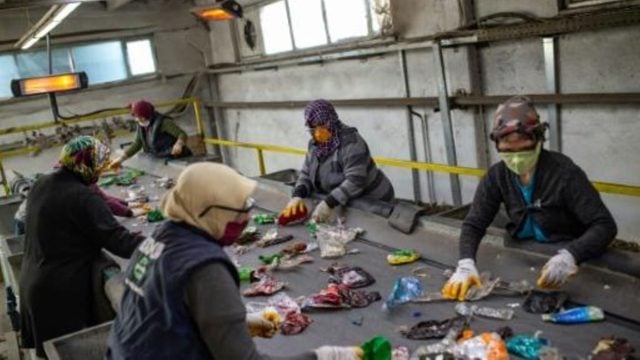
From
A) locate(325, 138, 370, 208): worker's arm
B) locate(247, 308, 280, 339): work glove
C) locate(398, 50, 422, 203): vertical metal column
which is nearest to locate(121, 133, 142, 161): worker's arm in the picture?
locate(398, 50, 422, 203): vertical metal column

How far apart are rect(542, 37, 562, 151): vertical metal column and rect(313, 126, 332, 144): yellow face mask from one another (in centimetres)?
228

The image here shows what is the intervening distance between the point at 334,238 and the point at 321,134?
0.94 metres

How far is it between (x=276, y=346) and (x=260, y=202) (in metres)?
2.71

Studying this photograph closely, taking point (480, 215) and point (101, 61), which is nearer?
point (480, 215)

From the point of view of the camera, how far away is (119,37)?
1126cm

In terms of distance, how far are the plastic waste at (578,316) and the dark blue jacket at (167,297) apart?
54.2 inches

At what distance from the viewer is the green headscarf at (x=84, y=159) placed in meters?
3.39

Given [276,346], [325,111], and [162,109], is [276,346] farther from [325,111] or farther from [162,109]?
[162,109]

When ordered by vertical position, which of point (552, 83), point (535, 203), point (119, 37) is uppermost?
point (119, 37)

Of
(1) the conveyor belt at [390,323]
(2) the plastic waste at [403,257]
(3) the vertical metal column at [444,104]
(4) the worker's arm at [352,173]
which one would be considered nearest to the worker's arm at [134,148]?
(3) the vertical metal column at [444,104]

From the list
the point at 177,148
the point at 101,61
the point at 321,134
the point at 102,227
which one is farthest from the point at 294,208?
the point at 101,61

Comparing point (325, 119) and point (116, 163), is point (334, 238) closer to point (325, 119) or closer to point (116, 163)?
point (325, 119)

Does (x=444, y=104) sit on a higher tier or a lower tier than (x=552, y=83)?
lower

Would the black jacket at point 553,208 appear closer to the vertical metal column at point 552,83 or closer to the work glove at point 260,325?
the work glove at point 260,325
